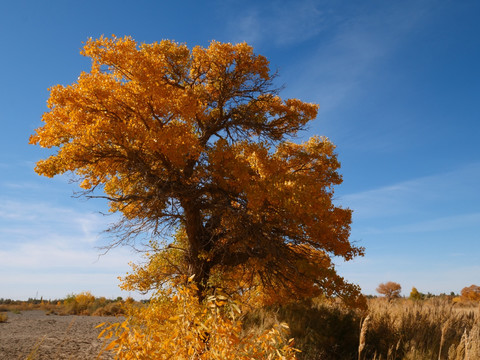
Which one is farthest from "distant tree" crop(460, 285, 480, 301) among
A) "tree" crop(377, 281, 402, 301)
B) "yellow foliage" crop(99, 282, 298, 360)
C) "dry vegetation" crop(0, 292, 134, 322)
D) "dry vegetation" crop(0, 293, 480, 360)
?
"yellow foliage" crop(99, 282, 298, 360)

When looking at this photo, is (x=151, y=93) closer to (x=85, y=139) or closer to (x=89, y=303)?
(x=85, y=139)

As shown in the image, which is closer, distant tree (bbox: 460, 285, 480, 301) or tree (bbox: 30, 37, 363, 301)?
tree (bbox: 30, 37, 363, 301)

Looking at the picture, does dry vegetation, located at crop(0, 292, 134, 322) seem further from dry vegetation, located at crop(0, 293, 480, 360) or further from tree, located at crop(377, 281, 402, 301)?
tree, located at crop(377, 281, 402, 301)

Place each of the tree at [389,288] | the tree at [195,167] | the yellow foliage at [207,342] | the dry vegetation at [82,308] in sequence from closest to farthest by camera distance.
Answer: the yellow foliage at [207,342]
the tree at [195,167]
the dry vegetation at [82,308]
the tree at [389,288]

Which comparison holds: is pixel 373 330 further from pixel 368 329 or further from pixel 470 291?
pixel 470 291

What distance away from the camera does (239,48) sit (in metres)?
11.4

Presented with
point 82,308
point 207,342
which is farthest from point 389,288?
point 207,342

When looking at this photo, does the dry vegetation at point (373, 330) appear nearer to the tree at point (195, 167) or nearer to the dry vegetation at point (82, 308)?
the tree at point (195, 167)

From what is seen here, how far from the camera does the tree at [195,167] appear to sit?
29.9 feet

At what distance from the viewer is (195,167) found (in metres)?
10.5

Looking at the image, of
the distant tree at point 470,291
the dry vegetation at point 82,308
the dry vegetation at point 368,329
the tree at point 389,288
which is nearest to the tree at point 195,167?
the dry vegetation at point 368,329

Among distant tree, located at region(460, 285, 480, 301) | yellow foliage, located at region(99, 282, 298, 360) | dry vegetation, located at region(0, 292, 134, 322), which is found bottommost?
dry vegetation, located at region(0, 292, 134, 322)

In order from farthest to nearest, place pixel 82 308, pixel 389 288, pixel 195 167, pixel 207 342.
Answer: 1. pixel 389 288
2. pixel 82 308
3. pixel 195 167
4. pixel 207 342

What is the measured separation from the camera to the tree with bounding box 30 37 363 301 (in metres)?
9.11
